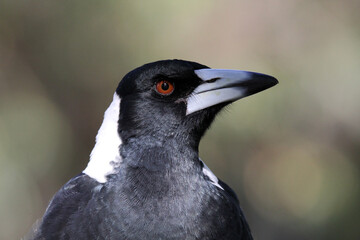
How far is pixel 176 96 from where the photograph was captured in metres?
1.94

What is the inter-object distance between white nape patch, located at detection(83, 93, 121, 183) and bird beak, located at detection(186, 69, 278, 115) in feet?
0.81

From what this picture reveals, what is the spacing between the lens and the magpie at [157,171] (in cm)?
178

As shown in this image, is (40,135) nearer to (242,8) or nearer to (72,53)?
(72,53)

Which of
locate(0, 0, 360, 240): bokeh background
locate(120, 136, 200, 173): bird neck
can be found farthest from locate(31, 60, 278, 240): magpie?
locate(0, 0, 360, 240): bokeh background

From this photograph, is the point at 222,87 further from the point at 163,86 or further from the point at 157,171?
the point at 157,171

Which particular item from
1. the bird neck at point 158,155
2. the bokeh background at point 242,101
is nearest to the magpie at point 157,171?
the bird neck at point 158,155

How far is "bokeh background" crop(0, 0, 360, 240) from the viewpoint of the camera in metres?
4.42

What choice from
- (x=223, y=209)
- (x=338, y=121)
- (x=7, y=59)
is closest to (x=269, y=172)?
(x=338, y=121)

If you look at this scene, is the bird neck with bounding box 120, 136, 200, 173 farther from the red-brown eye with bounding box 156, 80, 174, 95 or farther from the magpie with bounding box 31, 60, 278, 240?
the red-brown eye with bounding box 156, 80, 174, 95

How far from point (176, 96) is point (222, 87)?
15 cm

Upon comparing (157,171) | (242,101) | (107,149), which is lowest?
(242,101)

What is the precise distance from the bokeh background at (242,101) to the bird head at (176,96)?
2.38 meters

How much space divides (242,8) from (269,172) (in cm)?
130

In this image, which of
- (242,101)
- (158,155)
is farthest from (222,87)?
(242,101)
